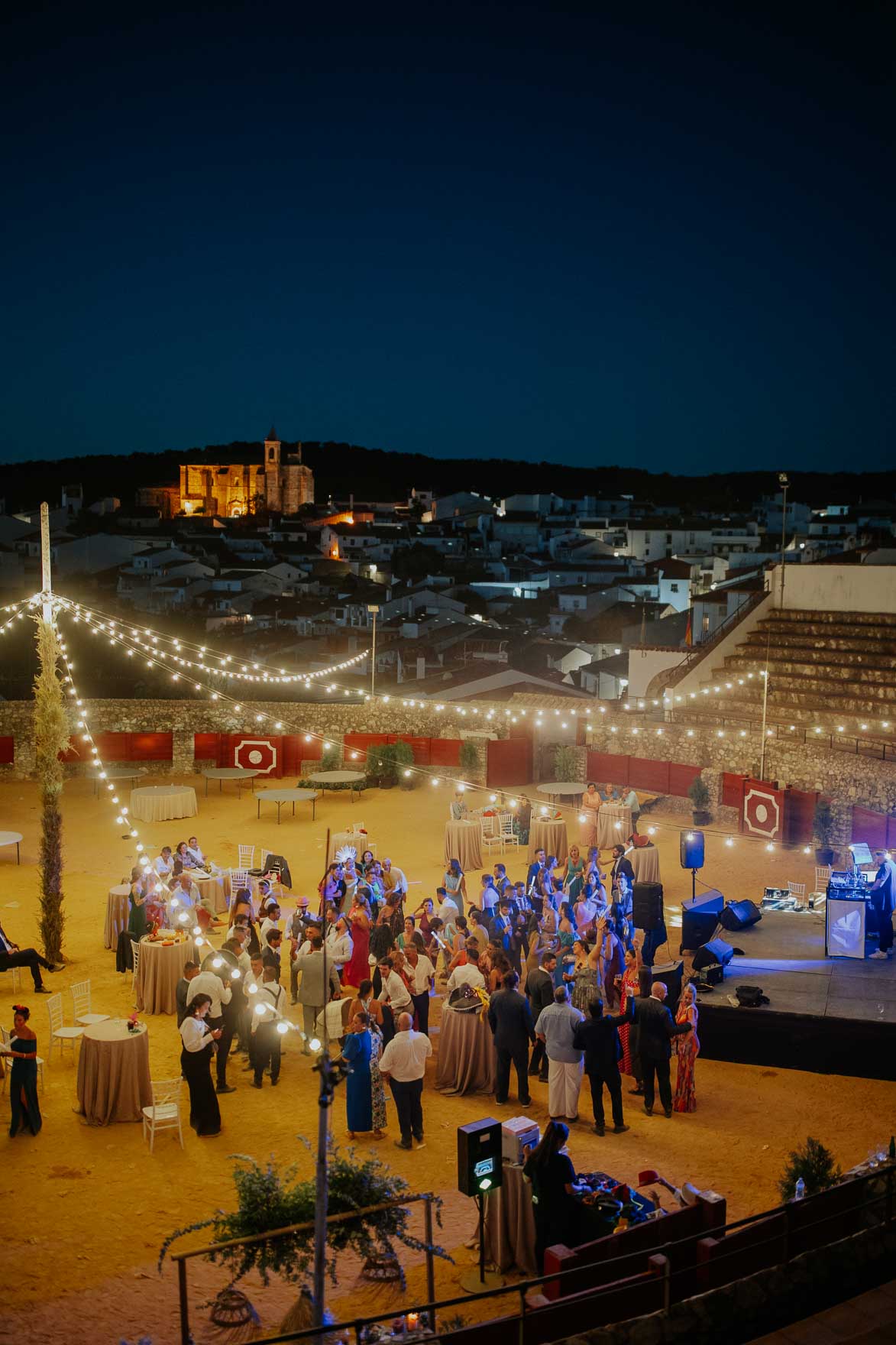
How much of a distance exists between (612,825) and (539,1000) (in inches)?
333

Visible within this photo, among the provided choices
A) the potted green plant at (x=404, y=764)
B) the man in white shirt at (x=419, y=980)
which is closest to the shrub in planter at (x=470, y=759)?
the potted green plant at (x=404, y=764)

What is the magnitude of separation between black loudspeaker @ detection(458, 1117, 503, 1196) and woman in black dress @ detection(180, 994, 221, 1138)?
10.0ft

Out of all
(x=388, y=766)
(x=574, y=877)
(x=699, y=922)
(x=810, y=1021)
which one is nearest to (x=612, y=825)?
(x=574, y=877)

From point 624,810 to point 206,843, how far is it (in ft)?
24.1

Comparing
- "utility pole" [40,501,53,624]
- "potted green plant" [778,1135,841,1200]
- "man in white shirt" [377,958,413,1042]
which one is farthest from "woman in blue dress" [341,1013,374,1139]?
"utility pole" [40,501,53,624]

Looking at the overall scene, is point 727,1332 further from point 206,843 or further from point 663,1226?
point 206,843

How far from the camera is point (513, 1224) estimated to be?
698cm

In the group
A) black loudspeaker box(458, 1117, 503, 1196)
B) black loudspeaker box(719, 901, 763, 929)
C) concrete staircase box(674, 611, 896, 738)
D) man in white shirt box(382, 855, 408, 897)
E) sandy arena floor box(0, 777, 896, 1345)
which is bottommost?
sandy arena floor box(0, 777, 896, 1345)

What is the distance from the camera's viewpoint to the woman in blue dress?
8531mm

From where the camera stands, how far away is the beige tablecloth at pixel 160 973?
38.2ft

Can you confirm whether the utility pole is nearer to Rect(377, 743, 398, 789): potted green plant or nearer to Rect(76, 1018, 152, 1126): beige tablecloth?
Rect(76, 1018, 152, 1126): beige tablecloth

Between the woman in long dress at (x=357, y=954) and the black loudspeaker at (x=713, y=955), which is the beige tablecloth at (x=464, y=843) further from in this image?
the black loudspeaker at (x=713, y=955)

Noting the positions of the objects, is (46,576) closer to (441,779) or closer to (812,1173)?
(812,1173)

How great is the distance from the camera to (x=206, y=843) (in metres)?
19.2
